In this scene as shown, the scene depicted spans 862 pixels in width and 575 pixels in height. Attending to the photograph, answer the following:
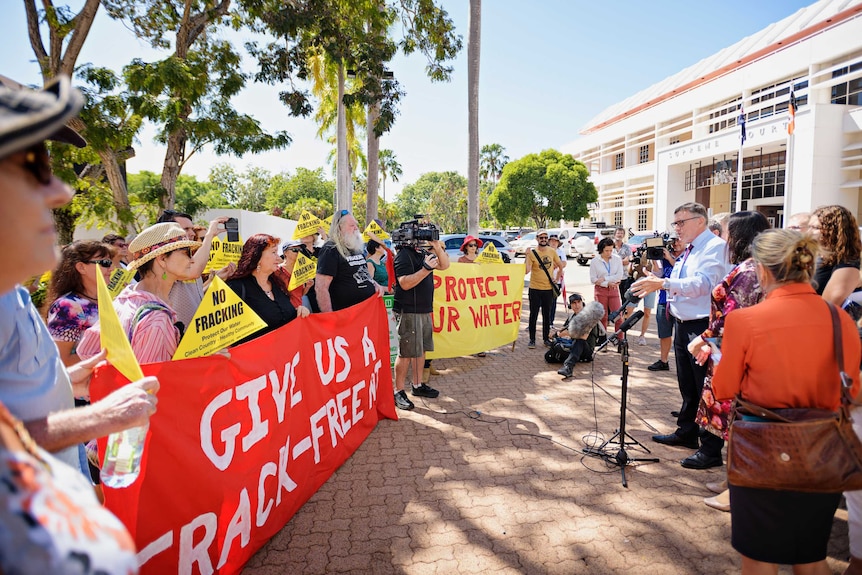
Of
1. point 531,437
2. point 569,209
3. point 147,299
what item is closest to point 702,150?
point 569,209

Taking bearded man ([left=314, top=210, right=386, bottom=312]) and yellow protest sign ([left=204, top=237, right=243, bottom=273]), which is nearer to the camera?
yellow protest sign ([left=204, top=237, right=243, bottom=273])

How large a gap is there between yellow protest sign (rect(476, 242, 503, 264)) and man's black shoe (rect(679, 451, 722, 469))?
4925 mm

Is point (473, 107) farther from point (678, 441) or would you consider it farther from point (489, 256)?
point (678, 441)

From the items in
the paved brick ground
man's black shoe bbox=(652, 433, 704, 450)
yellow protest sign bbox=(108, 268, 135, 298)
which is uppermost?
yellow protest sign bbox=(108, 268, 135, 298)

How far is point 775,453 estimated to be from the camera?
7.04 feet

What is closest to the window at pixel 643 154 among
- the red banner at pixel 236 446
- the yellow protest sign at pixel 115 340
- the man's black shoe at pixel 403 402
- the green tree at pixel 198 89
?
the green tree at pixel 198 89

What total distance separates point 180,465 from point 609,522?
8.73 feet

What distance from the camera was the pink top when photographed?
2.57 metres

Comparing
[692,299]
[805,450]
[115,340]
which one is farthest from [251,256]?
[692,299]

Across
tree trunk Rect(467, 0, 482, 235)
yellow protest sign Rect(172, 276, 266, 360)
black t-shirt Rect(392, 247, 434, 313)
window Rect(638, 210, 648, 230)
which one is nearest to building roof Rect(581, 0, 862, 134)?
window Rect(638, 210, 648, 230)

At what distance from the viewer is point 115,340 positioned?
188 cm

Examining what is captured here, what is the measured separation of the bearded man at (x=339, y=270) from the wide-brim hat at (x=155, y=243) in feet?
6.67

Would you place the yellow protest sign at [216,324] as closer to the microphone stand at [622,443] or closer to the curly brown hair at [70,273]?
the curly brown hair at [70,273]

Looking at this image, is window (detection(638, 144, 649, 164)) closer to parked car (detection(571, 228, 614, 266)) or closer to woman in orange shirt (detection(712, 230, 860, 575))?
parked car (detection(571, 228, 614, 266))
